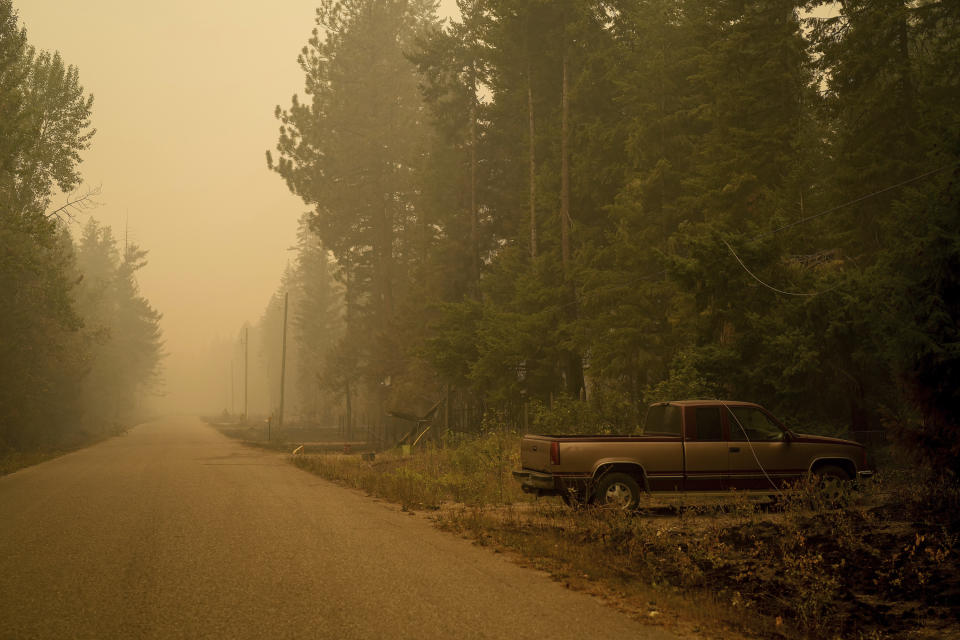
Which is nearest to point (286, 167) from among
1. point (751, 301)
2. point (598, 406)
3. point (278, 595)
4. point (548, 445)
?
point (598, 406)

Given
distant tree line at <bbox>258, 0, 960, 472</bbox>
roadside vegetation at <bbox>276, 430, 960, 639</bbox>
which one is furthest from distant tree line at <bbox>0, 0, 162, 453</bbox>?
roadside vegetation at <bbox>276, 430, 960, 639</bbox>

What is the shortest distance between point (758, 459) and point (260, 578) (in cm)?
915

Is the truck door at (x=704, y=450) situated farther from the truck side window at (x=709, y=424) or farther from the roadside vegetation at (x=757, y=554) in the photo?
the roadside vegetation at (x=757, y=554)

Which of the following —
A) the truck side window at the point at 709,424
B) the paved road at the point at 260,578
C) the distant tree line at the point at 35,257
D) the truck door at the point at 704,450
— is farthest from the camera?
the distant tree line at the point at 35,257

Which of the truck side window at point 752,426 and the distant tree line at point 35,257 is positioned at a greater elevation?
the distant tree line at point 35,257

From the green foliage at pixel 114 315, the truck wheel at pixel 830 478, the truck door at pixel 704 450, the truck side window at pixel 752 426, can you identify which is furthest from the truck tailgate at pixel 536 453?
the green foliage at pixel 114 315

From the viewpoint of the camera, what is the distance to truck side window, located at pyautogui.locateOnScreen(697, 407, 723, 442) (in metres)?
13.5

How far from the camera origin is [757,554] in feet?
31.2

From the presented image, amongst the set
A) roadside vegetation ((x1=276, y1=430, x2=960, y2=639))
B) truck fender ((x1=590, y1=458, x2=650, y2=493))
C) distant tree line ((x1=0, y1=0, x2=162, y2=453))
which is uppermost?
distant tree line ((x1=0, y1=0, x2=162, y2=453))

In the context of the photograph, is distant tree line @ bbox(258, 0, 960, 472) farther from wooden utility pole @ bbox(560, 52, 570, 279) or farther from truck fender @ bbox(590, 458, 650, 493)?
truck fender @ bbox(590, 458, 650, 493)

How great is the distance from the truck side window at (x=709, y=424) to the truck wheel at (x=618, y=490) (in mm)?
1605

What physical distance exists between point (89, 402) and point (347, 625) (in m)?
74.7

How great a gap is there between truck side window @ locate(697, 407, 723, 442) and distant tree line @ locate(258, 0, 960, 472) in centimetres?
302

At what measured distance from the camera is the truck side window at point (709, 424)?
13.5m
